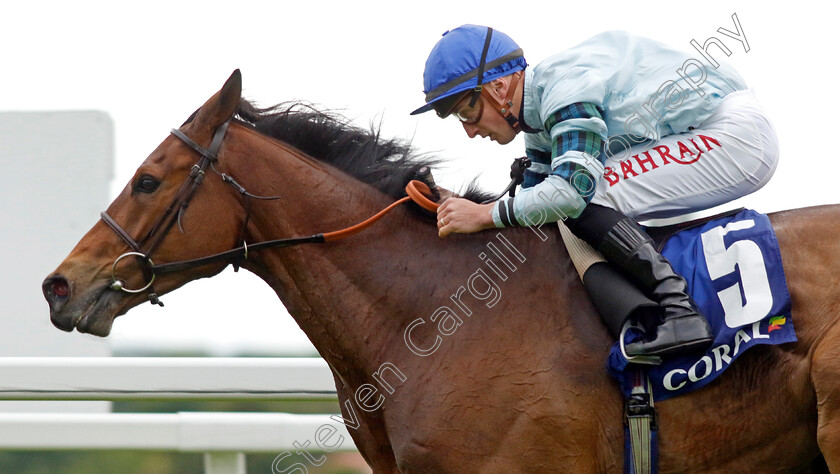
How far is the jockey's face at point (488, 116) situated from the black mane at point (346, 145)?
0.23 metres

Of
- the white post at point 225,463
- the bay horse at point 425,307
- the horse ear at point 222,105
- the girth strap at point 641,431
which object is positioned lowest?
the white post at point 225,463

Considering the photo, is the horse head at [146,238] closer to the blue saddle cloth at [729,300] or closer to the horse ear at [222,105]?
the horse ear at [222,105]

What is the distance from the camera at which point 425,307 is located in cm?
295

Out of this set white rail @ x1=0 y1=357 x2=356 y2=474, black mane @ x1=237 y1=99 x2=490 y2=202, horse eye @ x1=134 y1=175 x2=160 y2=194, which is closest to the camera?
horse eye @ x1=134 y1=175 x2=160 y2=194

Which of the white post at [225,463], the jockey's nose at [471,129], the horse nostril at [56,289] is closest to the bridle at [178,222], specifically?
the horse nostril at [56,289]

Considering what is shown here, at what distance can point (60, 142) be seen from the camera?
5.05 metres

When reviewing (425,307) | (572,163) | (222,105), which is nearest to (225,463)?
(425,307)

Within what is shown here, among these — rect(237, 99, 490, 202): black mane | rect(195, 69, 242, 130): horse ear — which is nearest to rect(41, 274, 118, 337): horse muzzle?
A: rect(195, 69, 242, 130): horse ear

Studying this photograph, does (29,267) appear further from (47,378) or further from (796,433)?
(796,433)

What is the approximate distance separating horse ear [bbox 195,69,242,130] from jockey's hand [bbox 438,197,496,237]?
843 mm

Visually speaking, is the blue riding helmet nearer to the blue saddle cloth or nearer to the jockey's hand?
the jockey's hand

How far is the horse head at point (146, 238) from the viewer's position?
9.80ft

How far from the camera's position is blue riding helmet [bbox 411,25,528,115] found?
2982 mm

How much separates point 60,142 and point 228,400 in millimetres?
2120
